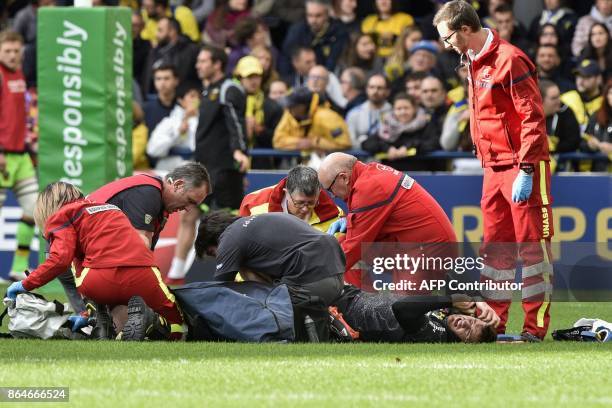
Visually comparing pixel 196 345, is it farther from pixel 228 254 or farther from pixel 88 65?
pixel 88 65

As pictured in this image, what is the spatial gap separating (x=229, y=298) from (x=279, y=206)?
154 centimetres

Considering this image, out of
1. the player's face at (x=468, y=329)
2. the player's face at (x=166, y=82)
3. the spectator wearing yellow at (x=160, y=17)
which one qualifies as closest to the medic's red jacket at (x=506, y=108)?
the player's face at (x=468, y=329)

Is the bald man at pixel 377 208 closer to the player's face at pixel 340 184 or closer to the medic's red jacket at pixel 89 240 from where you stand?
the player's face at pixel 340 184

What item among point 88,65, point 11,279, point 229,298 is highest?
point 88,65

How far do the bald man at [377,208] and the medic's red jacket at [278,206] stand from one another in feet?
1.63

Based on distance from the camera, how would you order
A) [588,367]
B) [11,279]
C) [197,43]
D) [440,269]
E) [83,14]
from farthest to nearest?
[197,43] → [11,279] → [83,14] → [440,269] → [588,367]

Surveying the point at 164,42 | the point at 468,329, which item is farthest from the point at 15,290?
the point at 164,42

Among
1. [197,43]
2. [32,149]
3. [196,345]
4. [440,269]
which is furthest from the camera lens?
[197,43]

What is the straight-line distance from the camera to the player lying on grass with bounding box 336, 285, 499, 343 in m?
9.76

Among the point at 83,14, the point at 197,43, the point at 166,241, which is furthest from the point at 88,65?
the point at 197,43

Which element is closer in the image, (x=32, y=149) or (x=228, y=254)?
(x=228, y=254)

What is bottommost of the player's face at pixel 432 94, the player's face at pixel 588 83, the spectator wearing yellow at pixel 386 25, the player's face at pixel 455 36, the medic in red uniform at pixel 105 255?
the medic in red uniform at pixel 105 255

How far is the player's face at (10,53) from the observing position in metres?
15.2

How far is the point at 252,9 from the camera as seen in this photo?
20.0m
